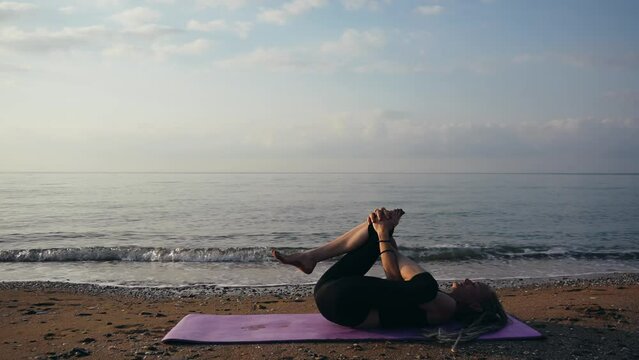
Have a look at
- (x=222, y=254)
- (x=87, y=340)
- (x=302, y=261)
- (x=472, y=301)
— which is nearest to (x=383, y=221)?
(x=302, y=261)

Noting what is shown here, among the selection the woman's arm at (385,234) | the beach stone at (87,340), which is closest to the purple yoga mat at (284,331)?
the woman's arm at (385,234)

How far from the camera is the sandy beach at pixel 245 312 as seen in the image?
5020 millimetres

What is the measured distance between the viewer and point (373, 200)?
125ft

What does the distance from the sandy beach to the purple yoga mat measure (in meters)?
0.09

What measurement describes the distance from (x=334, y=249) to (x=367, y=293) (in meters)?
0.60

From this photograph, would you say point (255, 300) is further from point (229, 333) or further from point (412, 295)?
point (412, 295)

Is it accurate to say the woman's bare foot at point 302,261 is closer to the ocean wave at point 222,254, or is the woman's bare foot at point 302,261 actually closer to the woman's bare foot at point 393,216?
the woman's bare foot at point 393,216

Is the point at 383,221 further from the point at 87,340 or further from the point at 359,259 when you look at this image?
the point at 87,340

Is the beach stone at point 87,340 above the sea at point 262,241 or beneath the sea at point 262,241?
above

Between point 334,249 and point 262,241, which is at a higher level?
point 334,249

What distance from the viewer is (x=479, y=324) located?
544cm

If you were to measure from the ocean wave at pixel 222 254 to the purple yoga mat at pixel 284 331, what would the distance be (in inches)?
332

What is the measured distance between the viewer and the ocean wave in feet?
48.4

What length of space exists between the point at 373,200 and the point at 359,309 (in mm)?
32922
